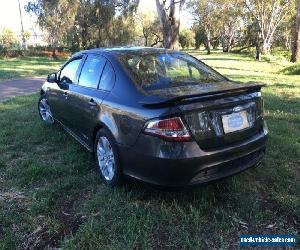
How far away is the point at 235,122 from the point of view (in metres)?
3.86

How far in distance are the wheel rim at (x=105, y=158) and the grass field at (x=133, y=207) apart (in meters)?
0.17

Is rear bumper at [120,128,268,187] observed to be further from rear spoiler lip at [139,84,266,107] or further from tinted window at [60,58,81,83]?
tinted window at [60,58,81,83]

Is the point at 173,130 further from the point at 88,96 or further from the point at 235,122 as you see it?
the point at 88,96

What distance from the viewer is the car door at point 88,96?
184 inches

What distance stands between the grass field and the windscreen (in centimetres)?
118

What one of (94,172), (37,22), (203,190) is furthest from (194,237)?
(37,22)

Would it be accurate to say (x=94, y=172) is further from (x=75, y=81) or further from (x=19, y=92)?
(x=19, y=92)

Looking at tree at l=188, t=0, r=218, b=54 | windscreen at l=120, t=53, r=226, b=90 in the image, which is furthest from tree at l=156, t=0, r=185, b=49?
tree at l=188, t=0, r=218, b=54

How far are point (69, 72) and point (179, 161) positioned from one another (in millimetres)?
3123

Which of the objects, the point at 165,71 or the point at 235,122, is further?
the point at 165,71

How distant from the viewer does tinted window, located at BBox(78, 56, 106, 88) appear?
193 inches

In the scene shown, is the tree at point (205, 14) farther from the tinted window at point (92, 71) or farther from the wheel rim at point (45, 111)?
the tinted window at point (92, 71)

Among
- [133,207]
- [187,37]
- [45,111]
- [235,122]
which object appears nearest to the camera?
[235,122]

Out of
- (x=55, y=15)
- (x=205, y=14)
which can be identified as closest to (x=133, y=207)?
(x=55, y=15)
